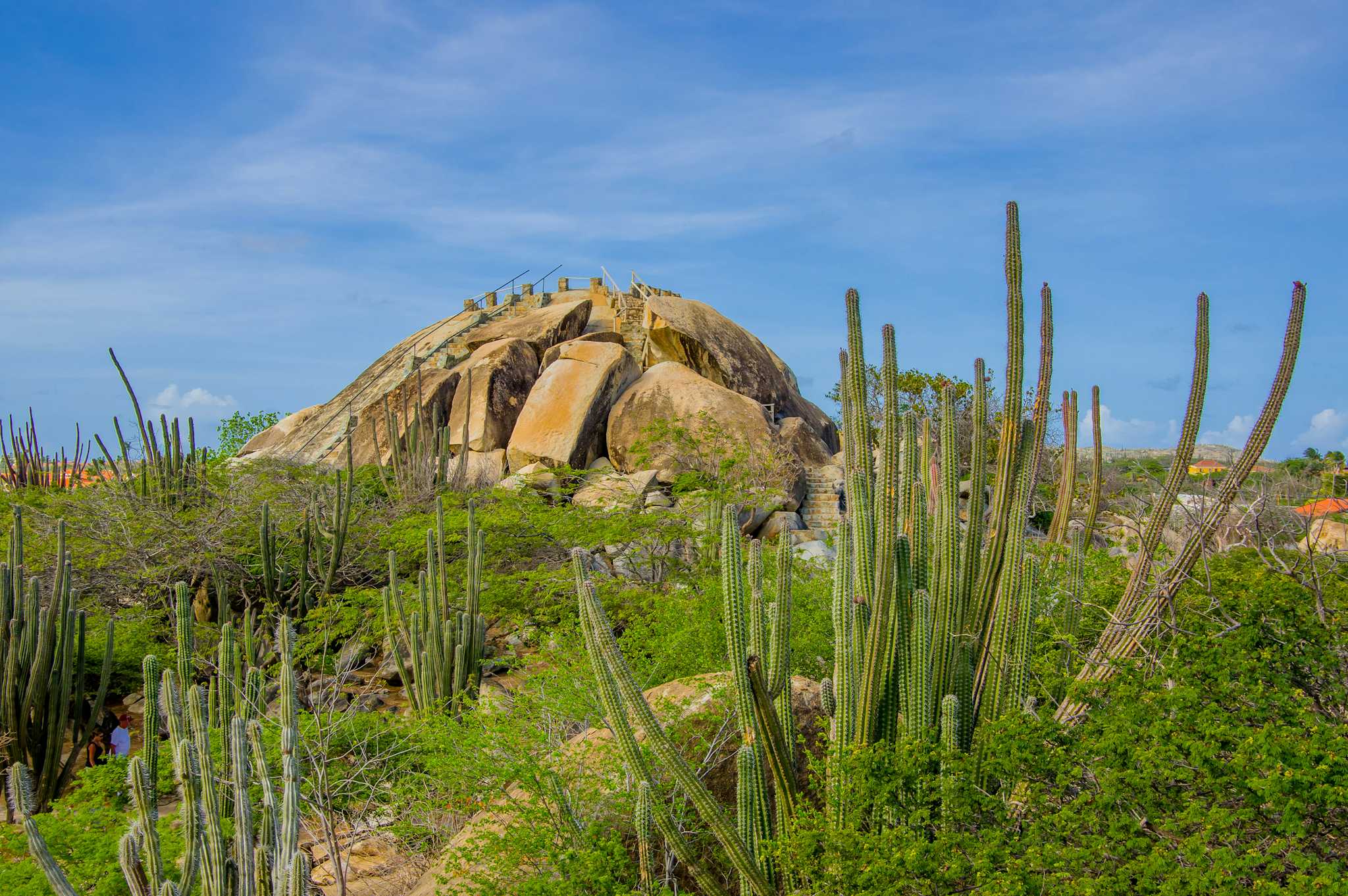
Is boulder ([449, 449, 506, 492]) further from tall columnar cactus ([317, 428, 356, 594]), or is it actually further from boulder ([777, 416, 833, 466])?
boulder ([777, 416, 833, 466])

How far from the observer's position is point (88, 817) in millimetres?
7008

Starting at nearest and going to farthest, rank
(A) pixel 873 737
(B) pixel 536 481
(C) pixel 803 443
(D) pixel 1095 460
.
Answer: (A) pixel 873 737 < (D) pixel 1095 460 < (B) pixel 536 481 < (C) pixel 803 443

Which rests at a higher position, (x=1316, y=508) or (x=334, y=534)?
Answer: (x=334, y=534)

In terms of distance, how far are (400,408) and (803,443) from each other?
8534mm

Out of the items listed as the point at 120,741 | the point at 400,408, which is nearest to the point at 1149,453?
the point at 400,408

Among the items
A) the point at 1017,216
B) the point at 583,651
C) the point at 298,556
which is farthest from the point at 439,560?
the point at 1017,216

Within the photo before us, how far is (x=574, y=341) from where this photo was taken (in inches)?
925

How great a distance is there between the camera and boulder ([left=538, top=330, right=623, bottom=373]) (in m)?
23.5

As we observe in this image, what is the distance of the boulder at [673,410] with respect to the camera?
20312 millimetres

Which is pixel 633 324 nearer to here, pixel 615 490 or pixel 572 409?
pixel 572 409

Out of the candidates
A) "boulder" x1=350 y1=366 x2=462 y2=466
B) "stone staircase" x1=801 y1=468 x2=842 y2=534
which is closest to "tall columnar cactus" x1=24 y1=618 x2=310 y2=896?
"stone staircase" x1=801 y1=468 x2=842 y2=534

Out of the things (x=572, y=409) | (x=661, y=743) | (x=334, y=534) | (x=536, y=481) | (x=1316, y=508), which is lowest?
(x=661, y=743)

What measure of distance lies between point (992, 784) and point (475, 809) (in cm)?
376

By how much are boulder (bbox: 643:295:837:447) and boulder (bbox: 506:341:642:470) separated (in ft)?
4.44
